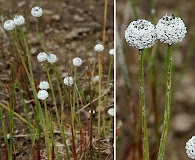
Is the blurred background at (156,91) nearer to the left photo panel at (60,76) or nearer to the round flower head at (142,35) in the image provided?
the left photo panel at (60,76)

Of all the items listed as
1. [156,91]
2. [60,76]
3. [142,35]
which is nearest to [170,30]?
[142,35]

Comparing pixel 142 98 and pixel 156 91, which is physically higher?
pixel 142 98

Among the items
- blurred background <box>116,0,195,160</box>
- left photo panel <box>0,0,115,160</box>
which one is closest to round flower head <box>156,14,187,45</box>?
left photo panel <box>0,0,115,160</box>

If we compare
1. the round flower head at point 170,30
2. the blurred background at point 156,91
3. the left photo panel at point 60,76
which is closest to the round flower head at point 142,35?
the round flower head at point 170,30

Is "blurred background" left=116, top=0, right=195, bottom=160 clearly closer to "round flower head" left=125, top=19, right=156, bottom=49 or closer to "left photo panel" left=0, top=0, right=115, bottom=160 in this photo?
Result: "left photo panel" left=0, top=0, right=115, bottom=160

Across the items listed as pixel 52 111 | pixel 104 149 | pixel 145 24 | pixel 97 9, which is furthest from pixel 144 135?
pixel 97 9

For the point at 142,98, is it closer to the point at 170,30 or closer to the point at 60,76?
the point at 170,30

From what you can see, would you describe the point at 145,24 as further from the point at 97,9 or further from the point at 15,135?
the point at 97,9
